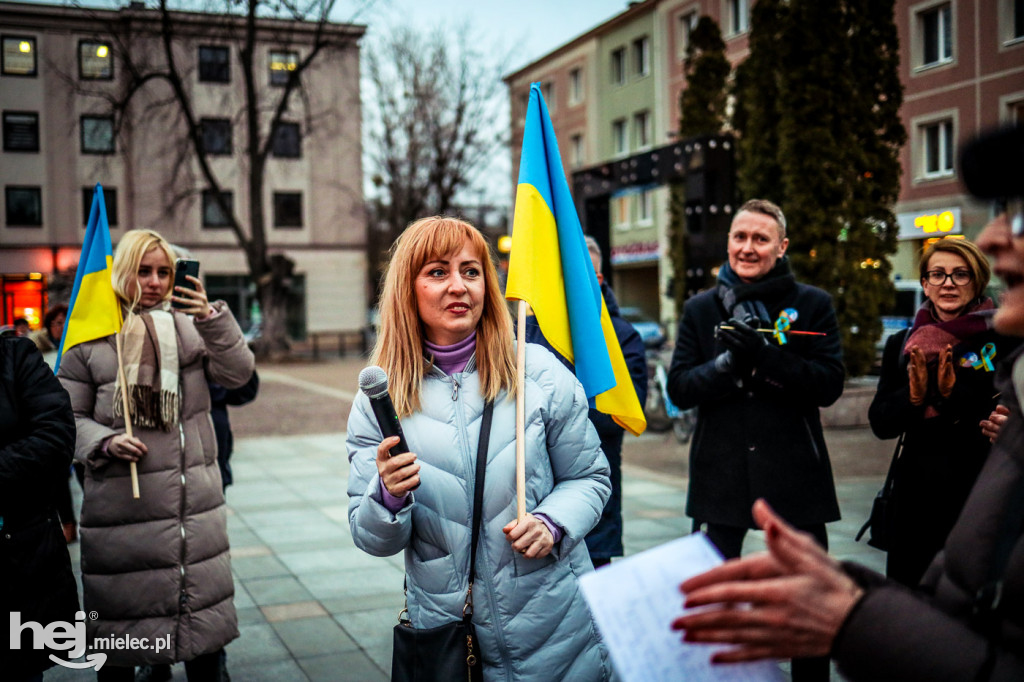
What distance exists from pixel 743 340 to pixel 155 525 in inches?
101

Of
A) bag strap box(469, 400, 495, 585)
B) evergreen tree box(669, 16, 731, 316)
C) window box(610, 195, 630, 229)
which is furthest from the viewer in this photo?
window box(610, 195, 630, 229)

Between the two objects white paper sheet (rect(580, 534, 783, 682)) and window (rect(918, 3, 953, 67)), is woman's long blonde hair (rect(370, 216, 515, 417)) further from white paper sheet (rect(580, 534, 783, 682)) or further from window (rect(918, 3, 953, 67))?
window (rect(918, 3, 953, 67))

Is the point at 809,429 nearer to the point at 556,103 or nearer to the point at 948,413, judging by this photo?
the point at 948,413

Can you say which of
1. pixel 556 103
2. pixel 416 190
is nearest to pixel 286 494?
pixel 416 190

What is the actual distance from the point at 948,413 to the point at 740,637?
2.64 m

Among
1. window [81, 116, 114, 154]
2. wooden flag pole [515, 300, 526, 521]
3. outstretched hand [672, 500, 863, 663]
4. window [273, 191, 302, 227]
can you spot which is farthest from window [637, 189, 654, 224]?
outstretched hand [672, 500, 863, 663]

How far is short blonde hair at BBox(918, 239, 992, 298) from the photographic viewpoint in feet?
12.0

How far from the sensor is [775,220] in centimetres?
403

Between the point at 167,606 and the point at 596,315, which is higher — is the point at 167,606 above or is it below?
below

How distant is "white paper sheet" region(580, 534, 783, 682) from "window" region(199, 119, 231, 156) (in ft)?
135

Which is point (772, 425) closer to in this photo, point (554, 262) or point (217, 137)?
point (554, 262)

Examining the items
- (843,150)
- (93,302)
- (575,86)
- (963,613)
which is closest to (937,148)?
(843,150)

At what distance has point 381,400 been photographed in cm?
208

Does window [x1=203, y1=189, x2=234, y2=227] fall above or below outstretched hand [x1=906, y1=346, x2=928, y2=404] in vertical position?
above
